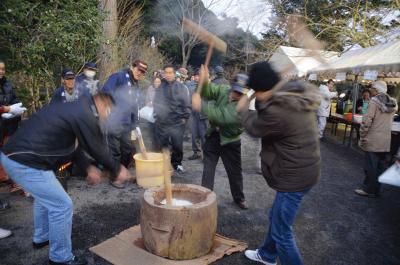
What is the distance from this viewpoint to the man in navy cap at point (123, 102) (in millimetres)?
5408

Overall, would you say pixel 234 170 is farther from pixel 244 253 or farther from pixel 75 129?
pixel 75 129

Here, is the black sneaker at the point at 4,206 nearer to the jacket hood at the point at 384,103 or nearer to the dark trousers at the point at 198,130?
the dark trousers at the point at 198,130

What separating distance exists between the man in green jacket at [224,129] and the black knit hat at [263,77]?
1.11 metres

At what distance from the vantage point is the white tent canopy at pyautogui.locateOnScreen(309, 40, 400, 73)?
752cm

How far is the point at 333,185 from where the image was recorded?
638 centimetres

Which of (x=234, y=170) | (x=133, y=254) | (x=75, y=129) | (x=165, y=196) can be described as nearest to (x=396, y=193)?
(x=234, y=170)

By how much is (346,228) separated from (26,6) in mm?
6378

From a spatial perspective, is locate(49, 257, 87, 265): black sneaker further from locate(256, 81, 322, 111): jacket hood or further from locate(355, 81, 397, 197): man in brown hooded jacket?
locate(355, 81, 397, 197): man in brown hooded jacket

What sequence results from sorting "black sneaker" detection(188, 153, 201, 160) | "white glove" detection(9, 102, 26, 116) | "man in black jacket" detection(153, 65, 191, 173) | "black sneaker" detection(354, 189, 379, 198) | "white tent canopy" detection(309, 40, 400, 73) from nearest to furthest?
"white glove" detection(9, 102, 26, 116) < "black sneaker" detection(354, 189, 379, 198) < "man in black jacket" detection(153, 65, 191, 173) < "white tent canopy" detection(309, 40, 400, 73) < "black sneaker" detection(188, 153, 201, 160)

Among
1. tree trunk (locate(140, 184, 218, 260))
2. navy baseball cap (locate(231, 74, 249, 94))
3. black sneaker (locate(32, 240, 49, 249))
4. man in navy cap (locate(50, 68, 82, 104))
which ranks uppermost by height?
navy baseball cap (locate(231, 74, 249, 94))

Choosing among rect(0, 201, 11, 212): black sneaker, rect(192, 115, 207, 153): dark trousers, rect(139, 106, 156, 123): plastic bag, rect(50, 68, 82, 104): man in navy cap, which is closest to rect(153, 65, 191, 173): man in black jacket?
rect(139, 106, 156, 123): plastic bag

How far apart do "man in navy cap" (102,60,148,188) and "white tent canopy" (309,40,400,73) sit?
560cm

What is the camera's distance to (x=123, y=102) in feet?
18.2

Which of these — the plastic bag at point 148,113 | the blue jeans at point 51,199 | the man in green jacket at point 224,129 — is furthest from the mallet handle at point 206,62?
the plastic bag at point 148,113
